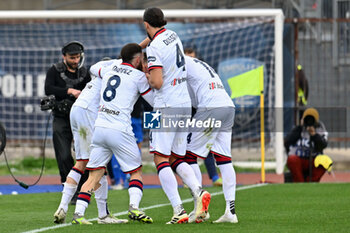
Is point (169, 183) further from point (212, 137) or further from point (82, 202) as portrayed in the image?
point (82, 202)

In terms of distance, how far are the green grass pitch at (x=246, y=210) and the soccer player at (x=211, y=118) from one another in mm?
587

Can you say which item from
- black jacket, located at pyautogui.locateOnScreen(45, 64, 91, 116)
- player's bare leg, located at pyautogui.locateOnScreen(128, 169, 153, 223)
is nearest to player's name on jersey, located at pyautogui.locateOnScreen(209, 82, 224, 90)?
player's bare leg, located at pyautogui.locateOnScreen(128, 169, 153, 223)

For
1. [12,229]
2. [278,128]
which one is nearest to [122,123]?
[12,229]

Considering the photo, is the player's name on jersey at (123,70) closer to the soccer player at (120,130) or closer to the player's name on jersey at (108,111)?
the soccer player at (120,130)

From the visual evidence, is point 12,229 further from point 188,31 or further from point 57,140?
point 188,31

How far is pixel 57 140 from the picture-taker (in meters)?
10.3

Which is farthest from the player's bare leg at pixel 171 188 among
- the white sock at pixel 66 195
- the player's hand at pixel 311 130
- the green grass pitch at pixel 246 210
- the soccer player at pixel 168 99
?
the player's hand at pixel 311 130

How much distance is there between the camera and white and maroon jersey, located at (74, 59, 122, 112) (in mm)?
8148

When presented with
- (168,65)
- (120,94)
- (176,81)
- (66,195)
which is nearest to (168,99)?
(176,81)

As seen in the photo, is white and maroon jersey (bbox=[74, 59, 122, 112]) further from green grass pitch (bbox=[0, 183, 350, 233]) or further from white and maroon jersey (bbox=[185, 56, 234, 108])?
green grass pitch (bbox=[0, 183, 350, 233])

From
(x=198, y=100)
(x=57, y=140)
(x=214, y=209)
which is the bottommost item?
(x=214, y=209)

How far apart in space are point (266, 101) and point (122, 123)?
30.8 ft

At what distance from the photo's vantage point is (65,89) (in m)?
10.3

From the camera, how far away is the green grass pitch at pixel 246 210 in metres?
7.41
